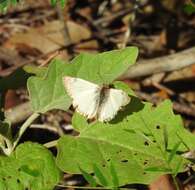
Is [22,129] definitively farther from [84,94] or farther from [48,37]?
[48,37]

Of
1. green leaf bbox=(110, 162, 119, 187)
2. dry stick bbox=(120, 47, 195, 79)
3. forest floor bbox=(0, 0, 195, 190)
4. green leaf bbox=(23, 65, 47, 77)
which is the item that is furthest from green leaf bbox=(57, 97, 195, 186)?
forest floor bbox=(0, 0, 195, 190)

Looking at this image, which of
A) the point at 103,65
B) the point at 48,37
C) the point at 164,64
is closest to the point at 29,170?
the point at 103,65

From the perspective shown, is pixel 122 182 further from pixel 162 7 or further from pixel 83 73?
pixel 162 7

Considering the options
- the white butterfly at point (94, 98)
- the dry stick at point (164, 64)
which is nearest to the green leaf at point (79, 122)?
the white butterfly at point (94, 98)

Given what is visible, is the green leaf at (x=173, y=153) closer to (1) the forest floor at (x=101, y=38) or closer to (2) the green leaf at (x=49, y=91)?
(2) the green leaf at (x=49, y=91)

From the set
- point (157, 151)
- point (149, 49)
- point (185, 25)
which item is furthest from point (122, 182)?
point (185, 25)

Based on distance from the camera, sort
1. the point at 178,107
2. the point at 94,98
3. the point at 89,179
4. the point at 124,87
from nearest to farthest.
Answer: the point at 89,179 → the point at 94,98 → the point at 124,87 → the point at 178,107
